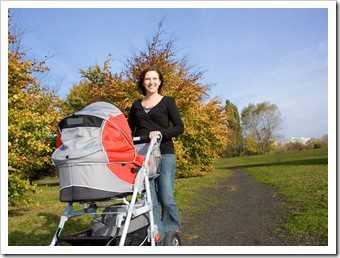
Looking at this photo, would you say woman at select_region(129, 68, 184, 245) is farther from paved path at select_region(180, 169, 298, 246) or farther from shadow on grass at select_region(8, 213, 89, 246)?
shadow on grass at select_region(8, 213, 89, 246)

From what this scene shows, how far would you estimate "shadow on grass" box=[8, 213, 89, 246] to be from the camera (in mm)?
5348

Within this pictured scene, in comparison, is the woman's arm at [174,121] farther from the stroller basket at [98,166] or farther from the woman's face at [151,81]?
the stroller basket at [98,166]

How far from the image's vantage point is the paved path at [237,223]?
5.09 meters

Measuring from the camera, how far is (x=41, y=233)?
5902 millimetres

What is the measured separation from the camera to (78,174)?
322cm

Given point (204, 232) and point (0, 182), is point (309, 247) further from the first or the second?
point (0, 182)

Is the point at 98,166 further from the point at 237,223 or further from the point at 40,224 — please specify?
the point at 40,224

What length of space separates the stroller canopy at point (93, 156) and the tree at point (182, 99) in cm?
1082

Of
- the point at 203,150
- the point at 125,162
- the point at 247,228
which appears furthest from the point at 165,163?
the point at 203,150

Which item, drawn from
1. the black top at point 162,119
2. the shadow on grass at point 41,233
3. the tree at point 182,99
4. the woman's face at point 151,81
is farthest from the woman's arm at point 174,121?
the tree at point 182,99

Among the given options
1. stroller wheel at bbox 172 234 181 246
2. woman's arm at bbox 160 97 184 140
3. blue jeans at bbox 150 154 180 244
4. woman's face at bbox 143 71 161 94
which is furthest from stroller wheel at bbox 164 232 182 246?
woman's face at bbox 143 71 161 94

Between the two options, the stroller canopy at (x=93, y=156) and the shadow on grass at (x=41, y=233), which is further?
the shadow on grass at (x=41, y=233)

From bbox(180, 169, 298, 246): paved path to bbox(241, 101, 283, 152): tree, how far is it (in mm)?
41933

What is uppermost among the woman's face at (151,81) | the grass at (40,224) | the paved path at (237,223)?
the woman's face at (151,81)
